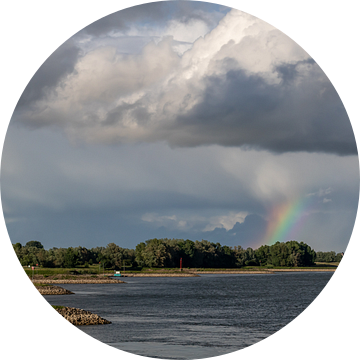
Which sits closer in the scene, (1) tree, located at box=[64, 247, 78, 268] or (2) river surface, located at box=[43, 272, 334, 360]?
(2) river surface, located at box=[43, 272, 334, 360]

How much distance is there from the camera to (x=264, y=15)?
795 cm

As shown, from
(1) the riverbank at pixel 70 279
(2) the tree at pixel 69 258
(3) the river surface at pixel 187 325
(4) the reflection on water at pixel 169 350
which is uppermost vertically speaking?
(2) the tree at pixel 69 258

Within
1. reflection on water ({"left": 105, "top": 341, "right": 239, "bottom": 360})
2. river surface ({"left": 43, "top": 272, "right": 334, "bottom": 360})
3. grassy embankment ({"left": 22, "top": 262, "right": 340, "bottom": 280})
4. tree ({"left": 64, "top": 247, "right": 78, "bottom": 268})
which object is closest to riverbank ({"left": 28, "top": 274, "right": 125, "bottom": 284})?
grassy embankment ({"left": 22, "top": 262, "right": 340, "bottom": 280})

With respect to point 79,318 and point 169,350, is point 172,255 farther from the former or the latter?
point 169,350

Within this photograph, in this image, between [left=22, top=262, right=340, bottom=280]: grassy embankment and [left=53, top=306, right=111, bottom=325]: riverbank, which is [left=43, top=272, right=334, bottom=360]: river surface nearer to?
[left=53, top=306, right=111, bottom=325]: riverbank

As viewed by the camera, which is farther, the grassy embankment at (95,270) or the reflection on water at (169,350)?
the grassy embankment at (95,270)

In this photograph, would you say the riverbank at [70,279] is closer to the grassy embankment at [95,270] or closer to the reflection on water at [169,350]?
the grassy embankment at [95,270]

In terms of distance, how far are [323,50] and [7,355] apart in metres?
6.80

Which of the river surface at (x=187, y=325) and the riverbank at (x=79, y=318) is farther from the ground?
the riverbank at (x=79, y=318)

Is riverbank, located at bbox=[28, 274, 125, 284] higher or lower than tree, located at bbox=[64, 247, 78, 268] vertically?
lower

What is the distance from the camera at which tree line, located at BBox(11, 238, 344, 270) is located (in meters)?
107

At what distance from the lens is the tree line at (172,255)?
4210 inches

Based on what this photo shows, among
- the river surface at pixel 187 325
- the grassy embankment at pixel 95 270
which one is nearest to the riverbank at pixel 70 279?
the grassy embankment at pixel 95 270

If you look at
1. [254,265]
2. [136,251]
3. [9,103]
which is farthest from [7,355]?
[254,265]
